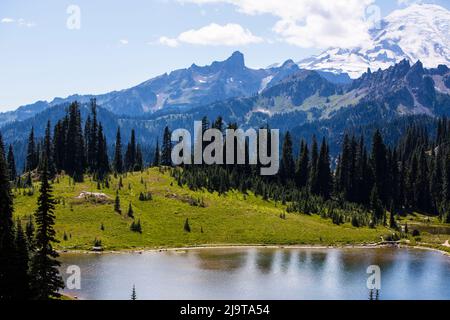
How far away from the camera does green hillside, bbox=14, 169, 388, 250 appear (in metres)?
106

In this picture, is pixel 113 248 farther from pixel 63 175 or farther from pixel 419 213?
pixel 419 213

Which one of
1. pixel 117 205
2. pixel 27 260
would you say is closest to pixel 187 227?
pixel 117 205

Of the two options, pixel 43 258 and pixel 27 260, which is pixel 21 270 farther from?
pixel 43 258

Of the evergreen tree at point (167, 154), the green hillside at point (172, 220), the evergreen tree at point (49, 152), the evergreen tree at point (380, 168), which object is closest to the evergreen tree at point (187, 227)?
the green hillside at point (172, 220)

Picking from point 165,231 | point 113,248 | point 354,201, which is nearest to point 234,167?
point 354,201

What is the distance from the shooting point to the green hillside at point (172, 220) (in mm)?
105938

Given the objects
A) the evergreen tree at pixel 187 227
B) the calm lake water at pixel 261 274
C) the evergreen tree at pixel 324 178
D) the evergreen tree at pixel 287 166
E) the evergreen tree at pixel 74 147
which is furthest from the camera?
the evergreen tree at pixel 287 166

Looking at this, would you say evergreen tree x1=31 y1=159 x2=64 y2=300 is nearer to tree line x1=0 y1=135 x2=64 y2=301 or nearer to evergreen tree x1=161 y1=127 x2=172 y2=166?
tree line x1=0 y1=135 x2=64 y2=301

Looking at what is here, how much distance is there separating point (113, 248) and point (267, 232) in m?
31.8

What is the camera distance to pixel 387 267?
90.4 m

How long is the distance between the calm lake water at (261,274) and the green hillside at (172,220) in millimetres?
7497

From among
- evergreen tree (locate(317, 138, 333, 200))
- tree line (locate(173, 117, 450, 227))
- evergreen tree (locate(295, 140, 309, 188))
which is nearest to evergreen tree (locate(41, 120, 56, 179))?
tree line (locate(173, 117, 450, 227))

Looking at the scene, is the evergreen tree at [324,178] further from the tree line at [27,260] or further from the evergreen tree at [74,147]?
the tree line at [27,260]

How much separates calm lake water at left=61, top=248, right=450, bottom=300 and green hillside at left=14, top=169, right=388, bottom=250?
24.6 ft
